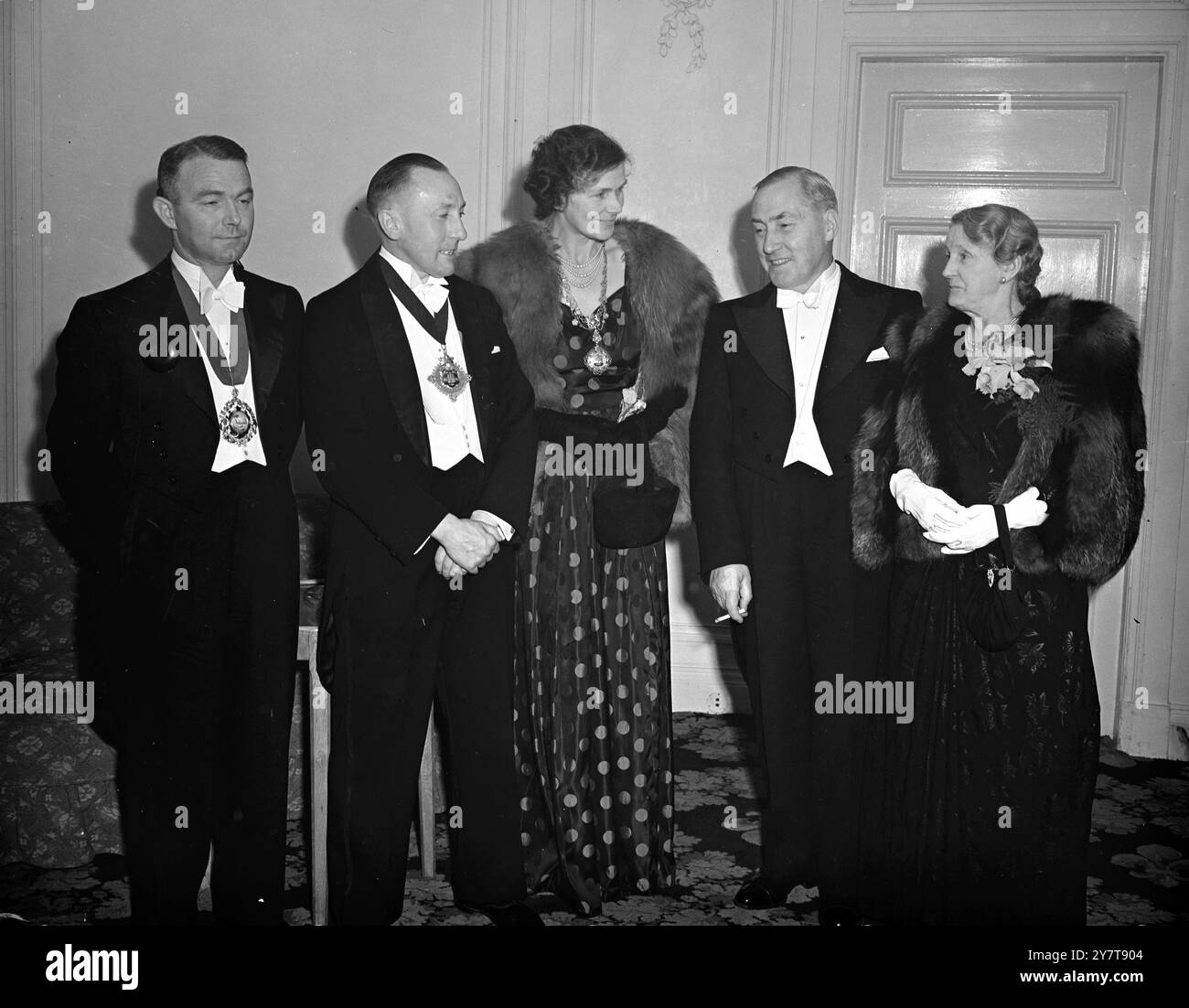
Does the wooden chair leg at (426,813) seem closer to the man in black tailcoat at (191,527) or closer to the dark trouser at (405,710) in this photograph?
the dark trouser at (405,710)

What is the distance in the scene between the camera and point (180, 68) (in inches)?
147

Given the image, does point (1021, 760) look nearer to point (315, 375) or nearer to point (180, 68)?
point (315, 375)

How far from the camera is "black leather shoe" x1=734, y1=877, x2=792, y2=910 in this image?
2.96m

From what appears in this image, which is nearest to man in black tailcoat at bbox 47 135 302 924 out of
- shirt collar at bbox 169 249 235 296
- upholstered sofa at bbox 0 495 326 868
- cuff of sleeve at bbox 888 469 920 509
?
shirt collar at bbox 169 249 235 296

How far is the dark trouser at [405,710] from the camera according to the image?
2.77 metres

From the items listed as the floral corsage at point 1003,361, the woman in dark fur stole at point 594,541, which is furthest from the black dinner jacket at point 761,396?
the floral corsage at point 1003,361

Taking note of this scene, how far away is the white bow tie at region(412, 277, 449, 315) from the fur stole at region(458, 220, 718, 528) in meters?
0.17

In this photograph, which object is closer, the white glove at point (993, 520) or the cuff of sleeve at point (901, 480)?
the white glove at point (993, 520)

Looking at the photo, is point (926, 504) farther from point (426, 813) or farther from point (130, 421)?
point (130, 421)

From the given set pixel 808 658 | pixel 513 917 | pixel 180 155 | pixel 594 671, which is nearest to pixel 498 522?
pixel 594 671

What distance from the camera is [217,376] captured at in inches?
107

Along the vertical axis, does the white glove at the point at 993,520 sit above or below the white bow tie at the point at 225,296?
below

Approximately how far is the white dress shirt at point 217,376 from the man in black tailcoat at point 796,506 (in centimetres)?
111
